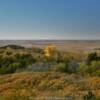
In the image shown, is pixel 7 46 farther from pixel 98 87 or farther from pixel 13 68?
pixel 98 87

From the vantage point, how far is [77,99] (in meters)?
16.2

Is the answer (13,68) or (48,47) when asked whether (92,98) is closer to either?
(13,68)

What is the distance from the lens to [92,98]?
15.5 meters

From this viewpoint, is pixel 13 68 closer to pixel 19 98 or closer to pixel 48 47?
pixel 48 47

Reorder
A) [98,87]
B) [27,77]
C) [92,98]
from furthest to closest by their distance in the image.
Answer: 1. [27,77]
2. [98,87]
3. [92,98]

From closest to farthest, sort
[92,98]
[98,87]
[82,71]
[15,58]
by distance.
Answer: [92,98] → [98,87] → [82,71] → [15,58]

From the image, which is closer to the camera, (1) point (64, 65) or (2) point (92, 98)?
(2) point (92, 98)

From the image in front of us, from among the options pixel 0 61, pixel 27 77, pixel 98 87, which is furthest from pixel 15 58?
pixel 98 87

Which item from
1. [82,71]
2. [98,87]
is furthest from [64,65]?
[98,87]

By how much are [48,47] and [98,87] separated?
62463 millimetres

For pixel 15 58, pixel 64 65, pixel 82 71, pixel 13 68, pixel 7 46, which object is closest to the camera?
pixel 82 71

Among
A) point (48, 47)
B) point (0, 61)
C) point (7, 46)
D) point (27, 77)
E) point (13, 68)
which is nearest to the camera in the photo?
point (27, 77)

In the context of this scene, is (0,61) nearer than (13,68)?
No

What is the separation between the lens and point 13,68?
53750 mm
